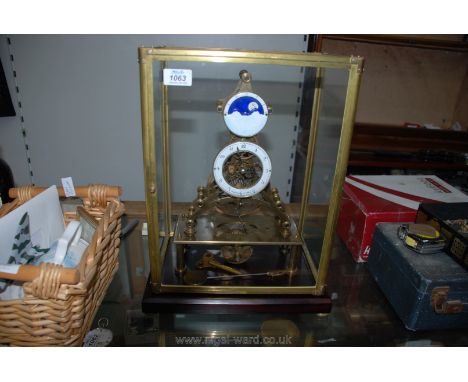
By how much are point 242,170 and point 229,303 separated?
273 millimetres

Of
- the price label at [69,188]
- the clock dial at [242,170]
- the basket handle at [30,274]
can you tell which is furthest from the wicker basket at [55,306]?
the clock dial at [242,170]

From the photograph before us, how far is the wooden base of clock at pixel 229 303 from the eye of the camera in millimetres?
708

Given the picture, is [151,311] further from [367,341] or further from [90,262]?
[367,341]

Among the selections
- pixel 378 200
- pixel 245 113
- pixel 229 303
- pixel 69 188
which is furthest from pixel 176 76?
pixel 378 200

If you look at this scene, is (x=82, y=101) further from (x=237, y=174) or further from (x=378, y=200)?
(x=378, y=200)

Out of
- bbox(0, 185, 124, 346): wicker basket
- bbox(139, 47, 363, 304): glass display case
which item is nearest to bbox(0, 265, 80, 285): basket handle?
bbox(0, 185, 124, 346): wicker basket

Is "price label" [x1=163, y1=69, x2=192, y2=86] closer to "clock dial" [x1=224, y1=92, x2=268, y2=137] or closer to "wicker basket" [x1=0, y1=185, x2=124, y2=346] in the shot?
"clock dial" [x1=224, y1=92, x2=268, y2=137]

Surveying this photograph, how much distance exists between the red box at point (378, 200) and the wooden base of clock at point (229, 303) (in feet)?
0.74

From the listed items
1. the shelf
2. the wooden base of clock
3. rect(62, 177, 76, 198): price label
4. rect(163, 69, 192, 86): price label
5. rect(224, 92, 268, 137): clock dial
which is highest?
the shelf

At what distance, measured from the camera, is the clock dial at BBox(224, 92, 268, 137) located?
2.15ft

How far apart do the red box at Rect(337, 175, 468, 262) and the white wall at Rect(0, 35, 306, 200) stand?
1.41 ft

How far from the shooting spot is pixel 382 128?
3.88 ft

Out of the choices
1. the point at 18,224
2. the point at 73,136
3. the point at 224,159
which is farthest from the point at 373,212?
the point at 73,136

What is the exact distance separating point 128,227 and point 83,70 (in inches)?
17.5
